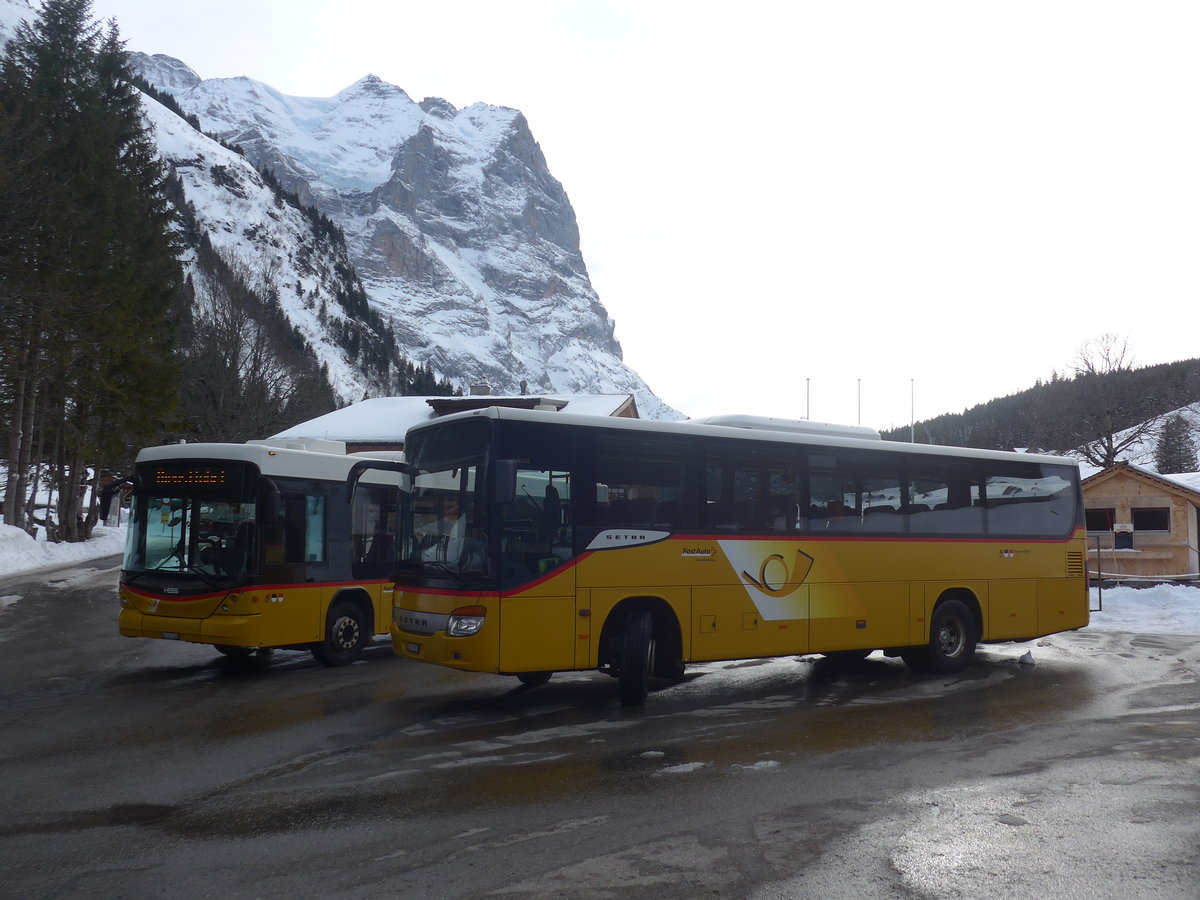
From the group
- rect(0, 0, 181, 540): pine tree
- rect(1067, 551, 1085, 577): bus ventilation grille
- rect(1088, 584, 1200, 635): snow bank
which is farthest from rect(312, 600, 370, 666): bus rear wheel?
rect(0, 0, 181, 540): pine tree

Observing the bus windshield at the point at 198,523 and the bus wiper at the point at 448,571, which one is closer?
the bus wiper at the point at 448,571

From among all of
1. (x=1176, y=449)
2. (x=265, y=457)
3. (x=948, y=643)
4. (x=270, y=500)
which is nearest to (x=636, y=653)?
(x=270, y=500)

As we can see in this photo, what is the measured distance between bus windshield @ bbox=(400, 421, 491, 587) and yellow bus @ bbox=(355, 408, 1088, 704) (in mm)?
20

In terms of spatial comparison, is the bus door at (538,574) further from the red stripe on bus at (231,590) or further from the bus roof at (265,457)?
the red stripe on bus at (231,590)

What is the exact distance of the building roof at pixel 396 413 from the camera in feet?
154

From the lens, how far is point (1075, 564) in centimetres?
1388

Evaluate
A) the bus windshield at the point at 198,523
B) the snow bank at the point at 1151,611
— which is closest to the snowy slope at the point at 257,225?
the snow bank at the point at 1151,611

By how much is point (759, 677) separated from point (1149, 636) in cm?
888

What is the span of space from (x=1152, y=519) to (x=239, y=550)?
28630 mm

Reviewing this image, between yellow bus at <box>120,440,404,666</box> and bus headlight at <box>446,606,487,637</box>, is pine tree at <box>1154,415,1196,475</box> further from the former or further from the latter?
bus headlight at <box>446,606,487,637</box>

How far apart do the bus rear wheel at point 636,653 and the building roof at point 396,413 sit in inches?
1393

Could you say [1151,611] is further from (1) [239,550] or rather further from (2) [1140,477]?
(1) [239,550]

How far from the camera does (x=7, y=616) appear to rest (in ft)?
55.2

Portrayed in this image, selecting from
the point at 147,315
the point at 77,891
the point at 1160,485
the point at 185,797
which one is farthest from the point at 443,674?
the point at 147,315
